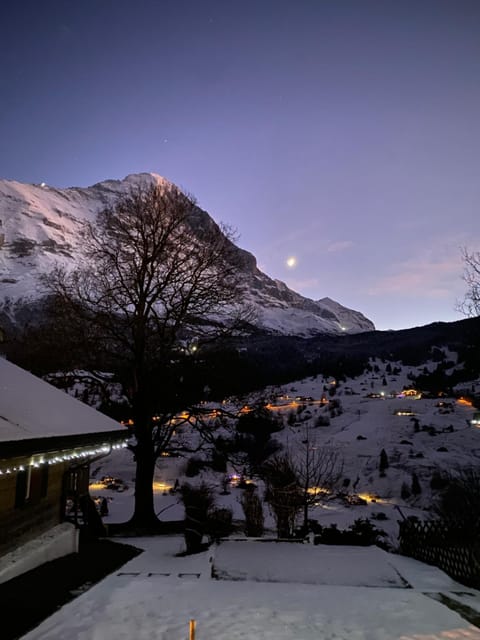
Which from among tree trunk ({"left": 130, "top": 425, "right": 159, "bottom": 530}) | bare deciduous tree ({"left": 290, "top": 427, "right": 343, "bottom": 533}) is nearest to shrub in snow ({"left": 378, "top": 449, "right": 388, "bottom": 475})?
bare deciduous tree ({"left": 290, "top": 427, "right": 343, "bottom": 533})

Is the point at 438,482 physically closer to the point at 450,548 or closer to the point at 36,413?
the point at 450,548

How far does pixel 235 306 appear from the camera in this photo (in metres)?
14.9

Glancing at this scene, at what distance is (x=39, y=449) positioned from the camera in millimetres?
5586

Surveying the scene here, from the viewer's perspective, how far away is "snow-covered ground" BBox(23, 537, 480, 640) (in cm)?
505

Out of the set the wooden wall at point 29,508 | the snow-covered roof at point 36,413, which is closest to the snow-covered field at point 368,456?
the snow-covered roof at point 36,413

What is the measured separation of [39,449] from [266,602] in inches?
168

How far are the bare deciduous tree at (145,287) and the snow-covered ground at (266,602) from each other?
5492 millimetres

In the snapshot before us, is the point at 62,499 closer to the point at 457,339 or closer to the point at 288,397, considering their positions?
the point at 288,397

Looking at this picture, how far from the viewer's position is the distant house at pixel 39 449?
5742 millimetres

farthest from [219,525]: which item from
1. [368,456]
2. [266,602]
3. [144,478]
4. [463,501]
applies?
[368,456]

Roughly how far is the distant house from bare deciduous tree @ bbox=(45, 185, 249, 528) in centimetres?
380

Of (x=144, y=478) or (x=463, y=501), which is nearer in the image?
(x=144, y=478)

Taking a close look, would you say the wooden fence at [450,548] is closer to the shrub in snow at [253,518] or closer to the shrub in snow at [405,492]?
the shrub in snow at [253,518]

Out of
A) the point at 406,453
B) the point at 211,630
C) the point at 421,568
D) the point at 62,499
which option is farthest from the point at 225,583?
the point at 406,453
